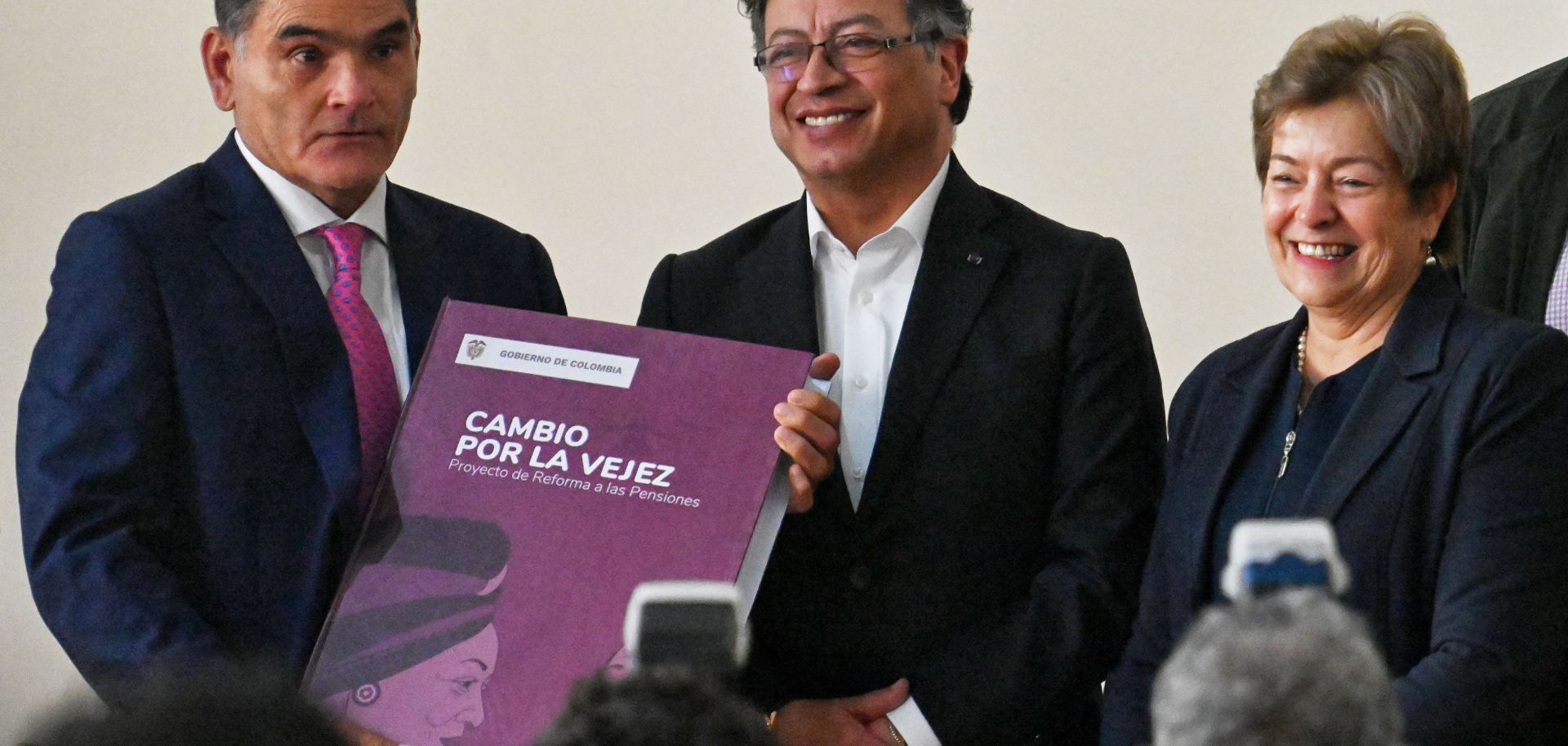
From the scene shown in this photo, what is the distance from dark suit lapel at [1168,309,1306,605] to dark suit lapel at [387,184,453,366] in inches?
41.7

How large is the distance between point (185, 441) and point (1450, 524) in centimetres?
156

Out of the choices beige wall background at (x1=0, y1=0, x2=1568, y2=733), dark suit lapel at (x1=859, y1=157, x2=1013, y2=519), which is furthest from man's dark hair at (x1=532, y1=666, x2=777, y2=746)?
beige wall background at (x1=0, y1=0, x2=1568, y2=733)

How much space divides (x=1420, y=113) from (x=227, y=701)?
1.79 metres

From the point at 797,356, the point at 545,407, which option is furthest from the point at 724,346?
the point at 545,407

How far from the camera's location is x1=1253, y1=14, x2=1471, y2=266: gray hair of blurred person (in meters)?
2.02

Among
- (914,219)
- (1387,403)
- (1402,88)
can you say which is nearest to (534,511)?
(914,219)

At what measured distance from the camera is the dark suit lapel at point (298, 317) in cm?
210

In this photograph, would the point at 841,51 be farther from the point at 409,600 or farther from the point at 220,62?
the point at 409,600

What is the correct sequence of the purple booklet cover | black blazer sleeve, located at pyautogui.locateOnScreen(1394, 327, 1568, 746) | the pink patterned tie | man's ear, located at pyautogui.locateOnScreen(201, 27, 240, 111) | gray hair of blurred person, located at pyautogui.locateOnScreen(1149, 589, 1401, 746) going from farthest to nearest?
man's ear, located at pyautogui.locateOnScreen(201, 27, 240, 111)
the pink patterned tie
the purple booklet cover
black blazer sleeve, located at pyautogui.locateOnScreen(1394, 327, 1568, 746)
gray hair of blurred person, located at pyautogui.locateOnScreen(1149, 589, 1401, 746)

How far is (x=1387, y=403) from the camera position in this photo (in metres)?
1.98

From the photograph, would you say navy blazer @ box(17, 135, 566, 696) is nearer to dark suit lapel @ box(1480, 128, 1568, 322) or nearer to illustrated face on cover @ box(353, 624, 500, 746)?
illustrated face on cover @ box(353, 624, 500, 746)

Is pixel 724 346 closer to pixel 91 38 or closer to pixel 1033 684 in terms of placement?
pixel 1033 684

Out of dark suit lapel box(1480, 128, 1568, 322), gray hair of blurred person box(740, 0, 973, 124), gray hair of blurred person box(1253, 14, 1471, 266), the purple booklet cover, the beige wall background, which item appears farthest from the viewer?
the beige wall background

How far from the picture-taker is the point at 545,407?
204 cm
